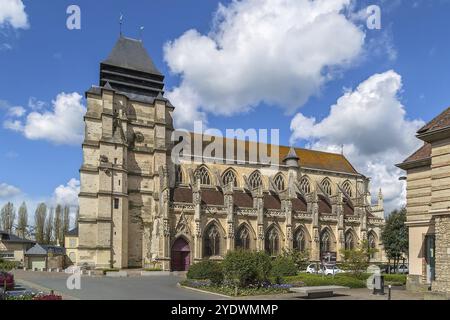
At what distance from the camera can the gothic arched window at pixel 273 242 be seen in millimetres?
47250

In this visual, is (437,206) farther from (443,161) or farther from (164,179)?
(164,179)

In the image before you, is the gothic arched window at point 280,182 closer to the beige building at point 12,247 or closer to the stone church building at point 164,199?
the stone church building at point 164,199

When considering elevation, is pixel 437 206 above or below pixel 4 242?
above

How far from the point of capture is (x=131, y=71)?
1981 inches

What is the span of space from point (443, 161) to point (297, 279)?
12137 millimetres

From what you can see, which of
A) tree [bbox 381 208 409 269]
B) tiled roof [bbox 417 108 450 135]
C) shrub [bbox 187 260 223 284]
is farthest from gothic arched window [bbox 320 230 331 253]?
tiled roof [bbox 417 108 450 135]

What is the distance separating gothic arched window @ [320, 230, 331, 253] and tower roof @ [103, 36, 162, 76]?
27.0 m

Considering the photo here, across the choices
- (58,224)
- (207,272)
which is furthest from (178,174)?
(58,224)

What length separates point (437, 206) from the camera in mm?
19938

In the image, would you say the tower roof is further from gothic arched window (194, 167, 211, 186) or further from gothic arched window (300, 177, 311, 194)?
gothic arched window (300, 177, 311, 194)

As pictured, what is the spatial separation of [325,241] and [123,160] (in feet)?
81.4

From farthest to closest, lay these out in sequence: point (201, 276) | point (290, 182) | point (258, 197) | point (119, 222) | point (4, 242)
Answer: point (4, 242), point (290, 182), point (258, 197), point (119, 222), point (201, 276)

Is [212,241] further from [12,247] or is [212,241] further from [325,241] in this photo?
[12,247]
